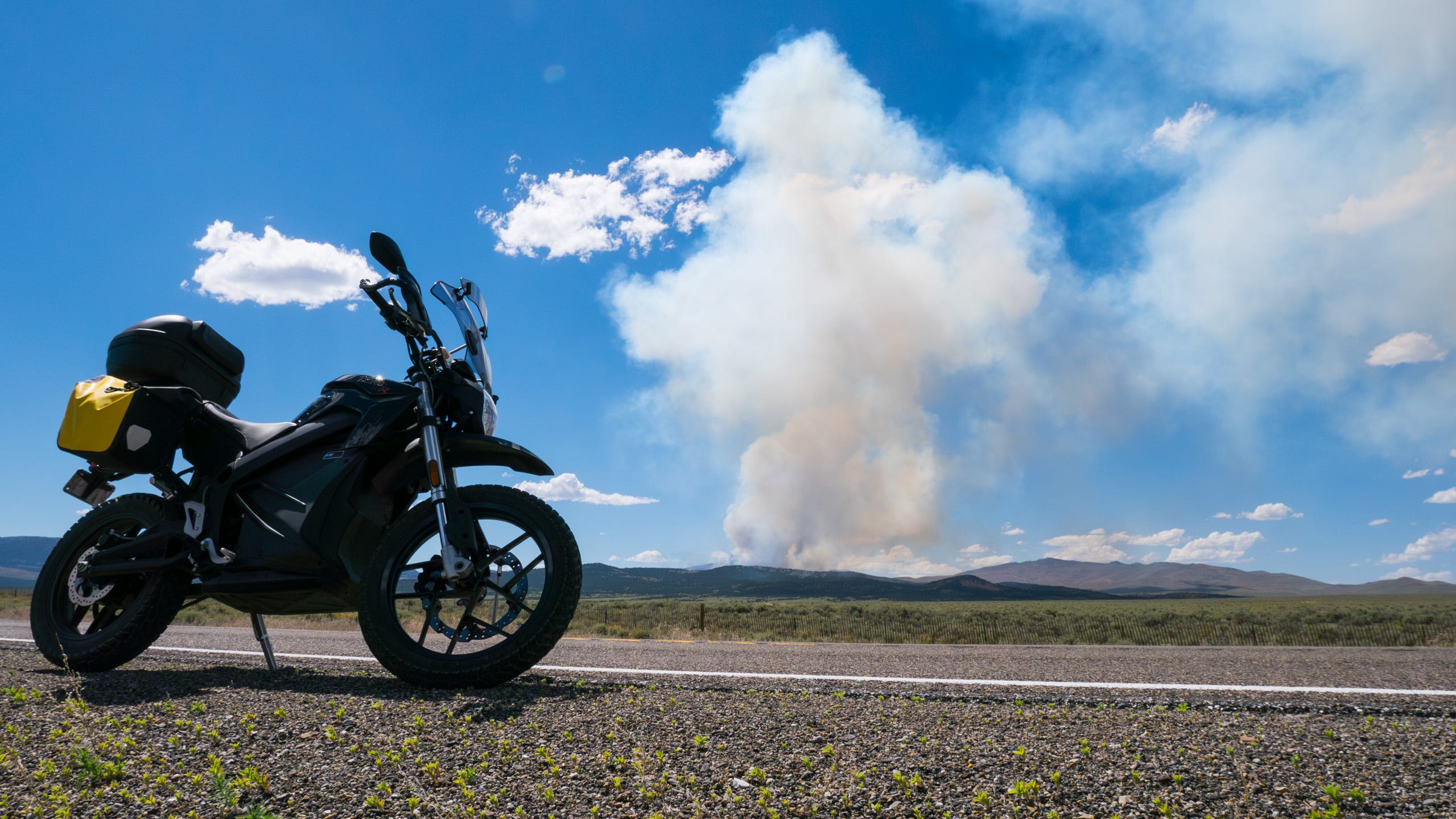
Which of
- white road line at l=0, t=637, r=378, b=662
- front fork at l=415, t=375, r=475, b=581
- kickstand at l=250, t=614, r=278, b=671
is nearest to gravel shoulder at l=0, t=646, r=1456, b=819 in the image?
front fork at l=415, t=375, r=475, b=581

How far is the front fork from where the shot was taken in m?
3.88

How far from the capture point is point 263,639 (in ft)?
17.4

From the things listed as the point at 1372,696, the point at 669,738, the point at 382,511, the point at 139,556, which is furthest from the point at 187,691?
the point at 1372,696

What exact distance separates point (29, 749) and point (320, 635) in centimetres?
990

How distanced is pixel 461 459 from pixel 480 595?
871 mm

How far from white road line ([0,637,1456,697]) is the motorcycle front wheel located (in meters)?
1.66

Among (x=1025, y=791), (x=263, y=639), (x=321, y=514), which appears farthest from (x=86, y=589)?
(x=1025, y=791)

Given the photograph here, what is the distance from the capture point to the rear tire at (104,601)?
15.6ft

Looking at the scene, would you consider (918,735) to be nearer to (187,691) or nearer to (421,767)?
(421,767)

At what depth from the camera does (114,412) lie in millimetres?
4848

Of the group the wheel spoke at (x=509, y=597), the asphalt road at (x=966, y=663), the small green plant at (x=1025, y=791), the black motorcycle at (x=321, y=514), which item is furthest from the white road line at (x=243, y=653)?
the small green plant at (x=1025, y=791)

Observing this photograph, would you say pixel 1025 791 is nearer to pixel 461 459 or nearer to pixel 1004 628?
pixel 461 459

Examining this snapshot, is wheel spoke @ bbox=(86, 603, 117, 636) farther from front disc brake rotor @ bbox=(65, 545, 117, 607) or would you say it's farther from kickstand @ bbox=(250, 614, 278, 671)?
kickstand @ bbox=(250, 614, 278, 671)

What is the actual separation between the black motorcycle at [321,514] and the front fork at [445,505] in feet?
0.03
